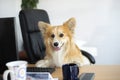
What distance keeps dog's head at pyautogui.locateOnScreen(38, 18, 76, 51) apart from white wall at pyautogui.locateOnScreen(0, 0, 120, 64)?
5.32ft

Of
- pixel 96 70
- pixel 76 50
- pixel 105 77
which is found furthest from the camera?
pixel 76 50

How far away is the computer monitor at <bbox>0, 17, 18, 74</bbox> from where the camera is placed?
4.17 feet

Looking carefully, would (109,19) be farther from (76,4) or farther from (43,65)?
(43,65)

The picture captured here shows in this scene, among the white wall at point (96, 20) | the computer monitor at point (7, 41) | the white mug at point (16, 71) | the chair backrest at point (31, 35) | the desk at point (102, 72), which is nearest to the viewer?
the white mug at point (16, 71)

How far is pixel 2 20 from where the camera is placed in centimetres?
127

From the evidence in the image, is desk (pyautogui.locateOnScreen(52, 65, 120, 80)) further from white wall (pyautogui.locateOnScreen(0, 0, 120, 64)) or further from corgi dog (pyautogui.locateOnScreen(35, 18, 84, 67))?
white wall (pyautogui.locateOnScreen(0, 0, 120, 64))

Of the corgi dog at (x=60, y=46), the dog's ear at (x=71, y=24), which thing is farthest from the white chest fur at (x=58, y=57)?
the dog's ear at (x=71, y=24)

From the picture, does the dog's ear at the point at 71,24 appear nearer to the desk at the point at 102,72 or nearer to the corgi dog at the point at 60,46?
the corgi dog at the point at 60,46

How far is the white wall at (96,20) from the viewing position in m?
3.24

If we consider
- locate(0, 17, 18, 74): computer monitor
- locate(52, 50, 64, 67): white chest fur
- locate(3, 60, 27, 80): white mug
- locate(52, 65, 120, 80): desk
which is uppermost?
locate(0, 17, 18, 74): computer monitor

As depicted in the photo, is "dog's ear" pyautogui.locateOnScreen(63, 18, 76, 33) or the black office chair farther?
the black office chair

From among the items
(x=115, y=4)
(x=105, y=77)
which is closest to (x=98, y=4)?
(x=115, y=4)

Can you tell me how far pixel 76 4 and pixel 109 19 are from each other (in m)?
0.54

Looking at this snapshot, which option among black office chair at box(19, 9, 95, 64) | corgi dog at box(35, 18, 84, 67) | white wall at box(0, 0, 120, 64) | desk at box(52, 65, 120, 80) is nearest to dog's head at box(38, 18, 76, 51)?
corgi dog at box(35, 18, 84, 67)
